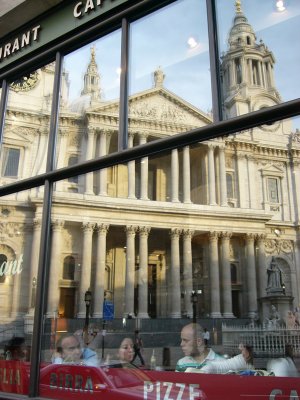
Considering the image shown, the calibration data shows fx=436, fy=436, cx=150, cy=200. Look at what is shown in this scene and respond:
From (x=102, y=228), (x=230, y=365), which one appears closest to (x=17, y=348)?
(x=102, y=228)

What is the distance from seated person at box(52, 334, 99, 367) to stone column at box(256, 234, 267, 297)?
288 centimetres

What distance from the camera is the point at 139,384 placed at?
193 inches

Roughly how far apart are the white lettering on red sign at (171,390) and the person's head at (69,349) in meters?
1.34

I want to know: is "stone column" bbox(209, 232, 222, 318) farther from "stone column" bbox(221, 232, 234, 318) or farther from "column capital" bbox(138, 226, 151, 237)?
"column capital" bbox(138, 226, 151, 237)

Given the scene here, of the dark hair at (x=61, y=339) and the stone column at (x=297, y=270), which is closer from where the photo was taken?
the dark hair at (x=61, y=339)

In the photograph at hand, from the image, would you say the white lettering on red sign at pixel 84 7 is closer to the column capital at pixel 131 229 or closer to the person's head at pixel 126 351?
Answer: the column capital at pixel 131 229

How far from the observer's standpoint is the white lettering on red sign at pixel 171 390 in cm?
446

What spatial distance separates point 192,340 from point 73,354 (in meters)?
1.62

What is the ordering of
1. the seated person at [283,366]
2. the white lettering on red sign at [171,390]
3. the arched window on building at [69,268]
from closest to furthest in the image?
the white lettering on red sign at [171,390]
the seated person at [283,366]
the arched window on building at [69,268]

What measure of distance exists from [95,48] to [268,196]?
3900mm

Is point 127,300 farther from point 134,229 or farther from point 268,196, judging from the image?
point 268,196

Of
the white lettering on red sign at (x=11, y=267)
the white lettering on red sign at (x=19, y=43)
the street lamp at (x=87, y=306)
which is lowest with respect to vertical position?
the street lamp at (x=87, y=306)

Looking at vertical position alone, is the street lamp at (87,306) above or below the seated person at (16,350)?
above

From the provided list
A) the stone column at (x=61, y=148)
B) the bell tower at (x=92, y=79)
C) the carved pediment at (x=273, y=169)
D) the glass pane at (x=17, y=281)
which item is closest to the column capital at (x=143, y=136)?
the stone column at (x=61, y=148)
